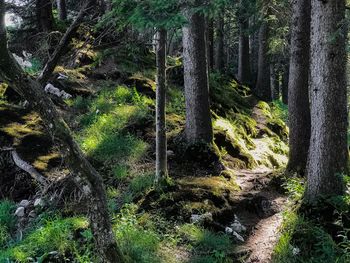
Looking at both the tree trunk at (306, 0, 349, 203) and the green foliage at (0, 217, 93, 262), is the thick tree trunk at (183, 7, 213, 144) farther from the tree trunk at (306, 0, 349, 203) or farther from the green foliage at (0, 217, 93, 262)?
the green foliage at (0, 217, 93, 262)

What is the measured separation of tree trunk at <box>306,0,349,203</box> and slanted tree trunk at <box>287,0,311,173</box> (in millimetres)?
2016

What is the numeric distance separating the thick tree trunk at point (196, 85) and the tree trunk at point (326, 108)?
9.85 feet

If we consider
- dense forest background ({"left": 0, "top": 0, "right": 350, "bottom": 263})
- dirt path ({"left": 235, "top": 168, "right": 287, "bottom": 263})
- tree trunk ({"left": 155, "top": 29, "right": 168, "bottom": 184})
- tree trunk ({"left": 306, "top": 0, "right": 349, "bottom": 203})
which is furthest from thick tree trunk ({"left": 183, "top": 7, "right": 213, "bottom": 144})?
tree trunk ({"left": 306, "top": 0, "right": 349, "bottom": 203})

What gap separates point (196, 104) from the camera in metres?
9.37

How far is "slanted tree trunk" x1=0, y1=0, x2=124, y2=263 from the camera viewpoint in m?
4.60

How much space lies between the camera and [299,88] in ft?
29.2

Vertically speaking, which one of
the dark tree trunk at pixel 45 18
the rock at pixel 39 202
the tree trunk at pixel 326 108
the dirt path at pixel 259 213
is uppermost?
the dark tree trunk at pixel 45 18

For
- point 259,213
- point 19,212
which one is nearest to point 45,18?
point 19,212

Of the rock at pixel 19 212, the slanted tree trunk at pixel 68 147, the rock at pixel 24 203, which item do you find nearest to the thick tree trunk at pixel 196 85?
the rock at pixel 24 203

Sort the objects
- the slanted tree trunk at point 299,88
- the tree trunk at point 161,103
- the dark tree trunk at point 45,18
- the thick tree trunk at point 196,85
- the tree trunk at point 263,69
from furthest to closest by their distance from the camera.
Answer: the tree trunk at point 263,69 → the dark tree trunk at point 45,18 → the thick tree trunk at point 196,85 → the slanted tree trunk at point 299,88 → the tree trunk at point 161,103

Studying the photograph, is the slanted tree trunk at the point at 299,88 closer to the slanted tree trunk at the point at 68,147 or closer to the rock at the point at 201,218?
the rock at the point at 201,218

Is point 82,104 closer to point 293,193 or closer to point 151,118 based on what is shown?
point 151,118

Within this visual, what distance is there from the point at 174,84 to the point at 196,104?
405cm

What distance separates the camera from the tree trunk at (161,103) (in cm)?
704
